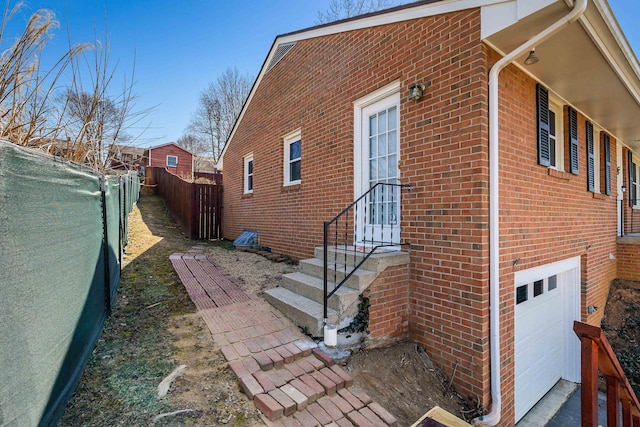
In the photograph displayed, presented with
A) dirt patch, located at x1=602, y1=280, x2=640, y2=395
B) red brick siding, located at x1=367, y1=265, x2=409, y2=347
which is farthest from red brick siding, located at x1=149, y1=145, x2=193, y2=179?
dirt patch, located at x1=602, y1=280, x2=640, y2=395

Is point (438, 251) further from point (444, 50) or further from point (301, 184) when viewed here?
point (301, 184)

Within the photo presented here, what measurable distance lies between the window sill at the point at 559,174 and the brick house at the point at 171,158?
2448cm

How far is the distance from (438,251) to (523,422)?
2.75m

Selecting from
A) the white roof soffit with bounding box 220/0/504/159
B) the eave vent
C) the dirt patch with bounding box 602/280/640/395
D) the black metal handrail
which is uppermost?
the eave vent

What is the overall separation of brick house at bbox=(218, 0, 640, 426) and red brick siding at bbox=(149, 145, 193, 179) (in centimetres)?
2239

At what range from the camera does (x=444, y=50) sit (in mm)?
3398

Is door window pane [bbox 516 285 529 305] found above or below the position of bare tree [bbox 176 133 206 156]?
below

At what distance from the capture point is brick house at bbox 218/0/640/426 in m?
3.09

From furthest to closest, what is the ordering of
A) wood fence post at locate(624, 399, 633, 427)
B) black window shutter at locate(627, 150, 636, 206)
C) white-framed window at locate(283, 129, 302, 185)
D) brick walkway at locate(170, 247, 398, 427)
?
black window shutter at locate(627, 150, 636, 206) → white-framed window at locate(283, 129, 302, 185) → wood fence post at locate(624, 399, 633, 427) → brick walkway at locate(170, 247, 398, 427)

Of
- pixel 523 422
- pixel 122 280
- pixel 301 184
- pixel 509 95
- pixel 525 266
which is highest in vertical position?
pixel 509 95

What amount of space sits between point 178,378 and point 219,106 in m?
27.4

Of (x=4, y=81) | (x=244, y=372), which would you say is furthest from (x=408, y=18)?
(x=244, y=372)

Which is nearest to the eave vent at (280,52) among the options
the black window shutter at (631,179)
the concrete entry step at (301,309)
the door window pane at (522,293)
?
the concrete entry step at (301,309)

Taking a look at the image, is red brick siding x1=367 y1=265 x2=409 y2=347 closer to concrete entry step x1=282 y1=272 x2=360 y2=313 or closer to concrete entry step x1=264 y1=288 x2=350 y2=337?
concrete entry step x1=282 y1=272 x2=360 y2=313
